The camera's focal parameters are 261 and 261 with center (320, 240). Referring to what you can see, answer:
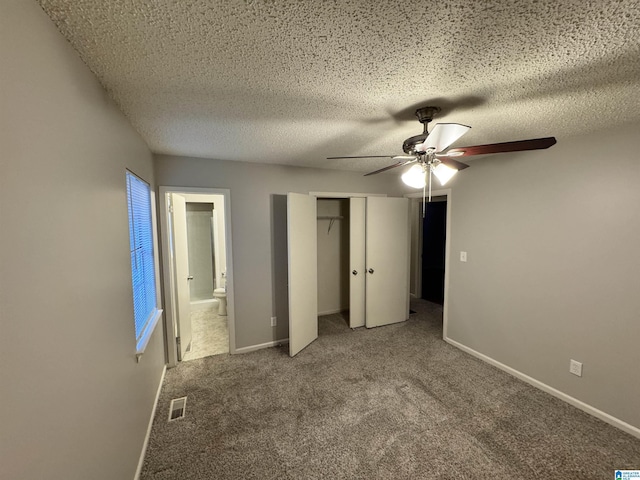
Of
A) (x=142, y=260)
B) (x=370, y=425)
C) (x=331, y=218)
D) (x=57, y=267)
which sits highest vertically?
(x=331, y=218)

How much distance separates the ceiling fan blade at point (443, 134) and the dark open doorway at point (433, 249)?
4.02 meters

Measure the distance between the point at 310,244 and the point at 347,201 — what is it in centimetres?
143

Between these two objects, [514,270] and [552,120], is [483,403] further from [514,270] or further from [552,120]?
[552,120]

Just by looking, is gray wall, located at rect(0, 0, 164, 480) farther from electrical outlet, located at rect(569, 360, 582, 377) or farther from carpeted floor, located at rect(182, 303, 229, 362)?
electrical outlet, located at rect(569, 360, 582, 377)

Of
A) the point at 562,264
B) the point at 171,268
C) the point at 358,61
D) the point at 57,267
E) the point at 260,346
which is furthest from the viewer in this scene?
the point at 260,346

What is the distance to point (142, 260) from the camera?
2146mm

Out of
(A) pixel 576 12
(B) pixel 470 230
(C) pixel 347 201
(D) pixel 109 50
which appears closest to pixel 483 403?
(B) pixel 470 230

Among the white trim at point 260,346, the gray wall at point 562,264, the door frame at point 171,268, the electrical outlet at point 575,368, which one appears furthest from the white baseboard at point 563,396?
the door frame at point 171,268

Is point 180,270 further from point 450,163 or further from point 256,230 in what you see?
point 450,163

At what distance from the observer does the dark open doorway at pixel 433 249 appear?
5.24 meters

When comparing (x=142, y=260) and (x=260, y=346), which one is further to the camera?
(x=260, y=346)

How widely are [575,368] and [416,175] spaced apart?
221cm

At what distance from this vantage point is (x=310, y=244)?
3.27 metres

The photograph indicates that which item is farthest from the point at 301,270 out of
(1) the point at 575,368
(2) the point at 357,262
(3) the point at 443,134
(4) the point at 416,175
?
(1) the point at 575,368
